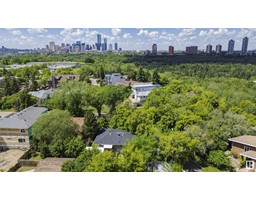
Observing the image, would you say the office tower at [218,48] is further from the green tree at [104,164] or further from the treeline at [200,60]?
the green tree at [104,164]

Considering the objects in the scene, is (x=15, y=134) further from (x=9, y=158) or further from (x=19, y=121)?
(x=9, y=158)

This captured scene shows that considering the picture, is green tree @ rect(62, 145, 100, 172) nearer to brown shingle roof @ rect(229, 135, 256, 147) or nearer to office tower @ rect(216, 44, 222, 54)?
brown shingle roof @ rect(229, 135, 256, 147)

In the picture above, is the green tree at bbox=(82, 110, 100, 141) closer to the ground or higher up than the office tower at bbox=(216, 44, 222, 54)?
closer to the ground

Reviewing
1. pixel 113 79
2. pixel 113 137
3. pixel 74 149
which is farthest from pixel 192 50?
pixel 74 149

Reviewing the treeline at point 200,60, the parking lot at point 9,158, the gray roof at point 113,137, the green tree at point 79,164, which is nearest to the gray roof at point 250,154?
the gray roof at point 113,137

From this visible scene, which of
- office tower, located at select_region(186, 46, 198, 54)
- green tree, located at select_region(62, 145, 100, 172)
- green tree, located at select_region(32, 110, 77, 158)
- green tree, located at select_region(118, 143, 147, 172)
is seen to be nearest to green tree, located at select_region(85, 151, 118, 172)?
green tree, located at select_region(118, 143, 147, 172)

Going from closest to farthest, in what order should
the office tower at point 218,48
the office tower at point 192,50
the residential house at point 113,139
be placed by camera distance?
1. the residential house at point 113,139
2. the office tower at point 218,48
3. the office tower at point 192,50
